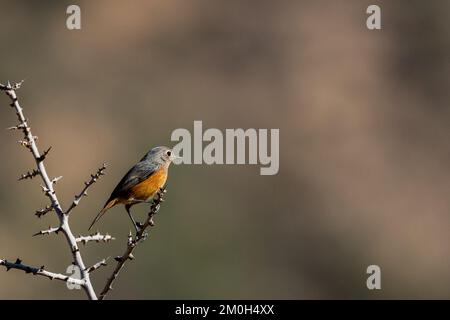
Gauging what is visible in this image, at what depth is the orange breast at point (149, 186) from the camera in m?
10.9

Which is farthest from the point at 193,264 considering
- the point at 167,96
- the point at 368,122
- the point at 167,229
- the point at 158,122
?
the point at 368,122

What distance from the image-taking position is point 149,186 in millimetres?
11031

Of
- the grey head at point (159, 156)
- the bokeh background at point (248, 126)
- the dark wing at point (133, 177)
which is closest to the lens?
the dark wing at point (133, 177)

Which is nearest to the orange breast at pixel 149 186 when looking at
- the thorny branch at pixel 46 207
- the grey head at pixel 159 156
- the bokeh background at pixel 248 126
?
the grey head at pixel 159 156

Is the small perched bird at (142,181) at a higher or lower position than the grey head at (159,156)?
lower

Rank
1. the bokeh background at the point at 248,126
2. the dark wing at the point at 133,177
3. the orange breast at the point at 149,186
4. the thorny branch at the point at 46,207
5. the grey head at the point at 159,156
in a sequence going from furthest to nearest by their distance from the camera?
the bokeh background at the point at 248,126 < the grey head at the point at 159,156 < the orange breast at the point at 149,186 < the dark wing at the point at 133,177 < the thorny branch at the point at 46,207

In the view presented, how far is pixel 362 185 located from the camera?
3975 centimetres

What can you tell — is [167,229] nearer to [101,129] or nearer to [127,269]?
[127,269]

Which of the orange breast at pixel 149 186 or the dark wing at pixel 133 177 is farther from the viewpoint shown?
the orange breast at pixel 149 186

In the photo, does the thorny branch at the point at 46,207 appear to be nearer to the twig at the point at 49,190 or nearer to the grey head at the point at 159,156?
the twig at the point at 49,190

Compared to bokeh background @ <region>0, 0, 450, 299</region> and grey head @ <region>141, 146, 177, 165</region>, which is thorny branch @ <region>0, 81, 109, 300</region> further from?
bokeh background @ <region>0, 0, 450, 299</region>

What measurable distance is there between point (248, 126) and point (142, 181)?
27.3 m

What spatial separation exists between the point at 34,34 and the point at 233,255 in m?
17.2

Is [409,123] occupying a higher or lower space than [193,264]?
higher
